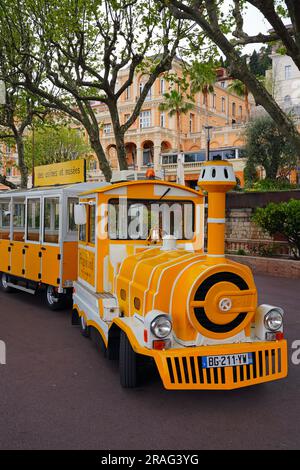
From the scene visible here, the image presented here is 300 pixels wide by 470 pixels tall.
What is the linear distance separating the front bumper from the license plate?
0.11 ft

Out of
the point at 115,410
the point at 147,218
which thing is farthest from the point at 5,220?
the point at 115,410

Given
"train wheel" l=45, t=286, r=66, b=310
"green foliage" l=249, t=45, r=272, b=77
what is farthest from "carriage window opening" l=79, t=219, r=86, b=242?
"green foliage" l=249, t=45, r=272, b=77

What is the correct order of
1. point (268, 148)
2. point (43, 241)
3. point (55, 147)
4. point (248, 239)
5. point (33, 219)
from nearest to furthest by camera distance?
1. point (43, 241)
2. point (33, 219)
3. point (248, 239)
4. point (268, 148)
5. point (55, 147)

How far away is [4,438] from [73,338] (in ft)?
11.9

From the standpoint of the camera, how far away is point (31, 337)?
803 cm

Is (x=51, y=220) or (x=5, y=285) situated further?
(x=5, y=285)

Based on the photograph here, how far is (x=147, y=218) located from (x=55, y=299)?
411cm

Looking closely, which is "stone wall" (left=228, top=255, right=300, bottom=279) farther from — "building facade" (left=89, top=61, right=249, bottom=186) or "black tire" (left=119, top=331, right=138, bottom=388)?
"building facade" (left=89, top=61, right=249, bottom=186)

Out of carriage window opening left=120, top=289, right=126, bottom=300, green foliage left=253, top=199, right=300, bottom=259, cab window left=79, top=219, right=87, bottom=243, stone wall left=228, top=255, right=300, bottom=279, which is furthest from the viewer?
green foliage left=253, top=199, right=300, bottom=259

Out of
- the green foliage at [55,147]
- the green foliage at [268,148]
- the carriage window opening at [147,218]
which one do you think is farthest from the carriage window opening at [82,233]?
the green foliage at [55,147]

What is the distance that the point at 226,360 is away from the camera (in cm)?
498

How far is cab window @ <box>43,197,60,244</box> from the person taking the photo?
10.2 metres

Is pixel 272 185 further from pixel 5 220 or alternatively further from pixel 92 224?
pixel 92 224
